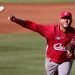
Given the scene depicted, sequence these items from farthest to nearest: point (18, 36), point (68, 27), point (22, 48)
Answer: point (18, 36), point (22, 48), point (68, 27)

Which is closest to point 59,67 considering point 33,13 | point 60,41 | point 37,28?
point 60,41

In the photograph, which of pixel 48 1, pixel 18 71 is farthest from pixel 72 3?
pixel 18 71

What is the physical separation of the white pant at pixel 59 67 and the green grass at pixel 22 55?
117 inches

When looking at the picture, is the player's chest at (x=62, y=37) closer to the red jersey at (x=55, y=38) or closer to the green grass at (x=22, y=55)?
the red jersey at (x=55, y=38)

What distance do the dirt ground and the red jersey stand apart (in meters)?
12.7

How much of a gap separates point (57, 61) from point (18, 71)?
3.43m

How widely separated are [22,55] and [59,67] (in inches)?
221

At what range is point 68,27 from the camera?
8469 mm

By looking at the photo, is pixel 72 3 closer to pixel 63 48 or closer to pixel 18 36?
pixel 18 36

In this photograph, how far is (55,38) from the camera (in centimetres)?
860

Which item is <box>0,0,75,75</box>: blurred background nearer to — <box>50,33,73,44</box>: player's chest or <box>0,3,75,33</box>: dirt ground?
<box>0,3,75,33</box>: dirt ground

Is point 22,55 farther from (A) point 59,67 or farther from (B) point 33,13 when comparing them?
(B) point 33,13

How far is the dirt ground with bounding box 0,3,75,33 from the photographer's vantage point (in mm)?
23181

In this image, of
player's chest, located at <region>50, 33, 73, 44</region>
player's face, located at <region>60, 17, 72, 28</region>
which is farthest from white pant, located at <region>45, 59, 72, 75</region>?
player's face, located at <region>60, 17, 72, 28</region>
